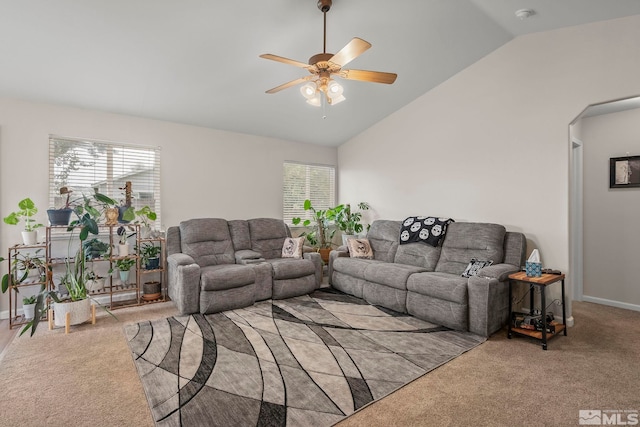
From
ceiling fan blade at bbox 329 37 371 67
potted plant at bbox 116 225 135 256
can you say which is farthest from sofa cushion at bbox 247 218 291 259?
ceiling fan blade at bbox 329 37 371 67

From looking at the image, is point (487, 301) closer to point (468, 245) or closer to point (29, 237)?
point (468, 245)

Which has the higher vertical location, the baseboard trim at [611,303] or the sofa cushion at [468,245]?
the sofa cushion at [468,245]

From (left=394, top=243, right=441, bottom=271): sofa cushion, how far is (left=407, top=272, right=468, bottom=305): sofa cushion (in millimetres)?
537

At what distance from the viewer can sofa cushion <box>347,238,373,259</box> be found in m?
4.73

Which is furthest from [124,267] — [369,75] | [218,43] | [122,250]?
[369,75]

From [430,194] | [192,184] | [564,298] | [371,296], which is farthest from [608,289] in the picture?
[192,184]

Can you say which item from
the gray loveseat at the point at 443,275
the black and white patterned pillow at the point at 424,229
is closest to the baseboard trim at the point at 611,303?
the gray loveseat at the point at 443,275

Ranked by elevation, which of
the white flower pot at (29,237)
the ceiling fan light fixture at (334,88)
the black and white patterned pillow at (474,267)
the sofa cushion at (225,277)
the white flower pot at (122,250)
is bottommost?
the sofa cushion at (225,277)

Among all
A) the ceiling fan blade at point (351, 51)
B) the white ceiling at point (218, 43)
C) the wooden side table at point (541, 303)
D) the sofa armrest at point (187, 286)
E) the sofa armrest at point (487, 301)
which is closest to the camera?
the ceiling fan blade at point (351, 51)

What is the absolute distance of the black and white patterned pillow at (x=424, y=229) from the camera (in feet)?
13.6

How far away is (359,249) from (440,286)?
1.57m

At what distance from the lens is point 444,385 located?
2.29 m

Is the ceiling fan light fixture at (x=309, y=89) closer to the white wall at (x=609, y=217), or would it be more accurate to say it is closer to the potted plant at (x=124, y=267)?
the potted plant at (x=124, y=267)

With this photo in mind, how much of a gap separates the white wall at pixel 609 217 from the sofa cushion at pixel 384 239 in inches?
94.1
